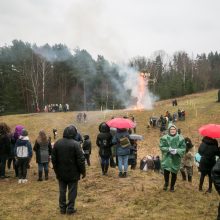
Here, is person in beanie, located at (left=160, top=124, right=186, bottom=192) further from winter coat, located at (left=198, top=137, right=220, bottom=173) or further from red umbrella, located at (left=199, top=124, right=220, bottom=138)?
red umbrella, located at (left=199, top=124, right=220, bottom=138)

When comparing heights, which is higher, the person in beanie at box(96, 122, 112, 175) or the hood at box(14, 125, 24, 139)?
the hood at box(14, 125, 24, 139)

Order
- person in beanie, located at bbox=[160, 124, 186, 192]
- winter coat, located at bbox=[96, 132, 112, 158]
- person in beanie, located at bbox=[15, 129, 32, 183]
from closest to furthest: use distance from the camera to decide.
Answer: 1. person in beanie, located at bbox=[160, 124, 186, 192]
2. person in beanie, located at bbox=[15, 129, 32, 183]
3. winter coat, located at bbox=[96, 132, 112, 158]

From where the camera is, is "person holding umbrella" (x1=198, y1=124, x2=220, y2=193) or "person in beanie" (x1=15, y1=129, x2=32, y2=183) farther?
"person in beanie" (x1=15, y1=129, x2=32, y2=183)

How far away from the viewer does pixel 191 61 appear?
10088cm

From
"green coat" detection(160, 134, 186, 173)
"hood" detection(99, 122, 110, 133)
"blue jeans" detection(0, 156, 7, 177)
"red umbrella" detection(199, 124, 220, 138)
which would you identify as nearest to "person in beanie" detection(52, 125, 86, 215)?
"green coat" detection(160, 134, 186, 173)

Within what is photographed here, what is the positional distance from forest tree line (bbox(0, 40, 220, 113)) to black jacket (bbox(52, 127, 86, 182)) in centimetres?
5088

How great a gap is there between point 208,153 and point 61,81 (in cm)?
6402

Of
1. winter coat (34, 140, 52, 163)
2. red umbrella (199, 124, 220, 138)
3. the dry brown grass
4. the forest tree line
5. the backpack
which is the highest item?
the forest tree line

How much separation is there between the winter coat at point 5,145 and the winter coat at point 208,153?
6.38 meters

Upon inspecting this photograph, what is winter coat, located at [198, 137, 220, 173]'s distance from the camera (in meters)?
10.2

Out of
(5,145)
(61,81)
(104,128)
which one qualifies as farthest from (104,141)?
(61,81)

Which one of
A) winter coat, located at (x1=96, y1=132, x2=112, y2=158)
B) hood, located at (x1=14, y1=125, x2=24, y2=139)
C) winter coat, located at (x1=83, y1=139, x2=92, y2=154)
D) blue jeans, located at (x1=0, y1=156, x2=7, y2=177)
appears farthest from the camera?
winter coat, located at (x1=83, y1=139, x2=92, y2=154)

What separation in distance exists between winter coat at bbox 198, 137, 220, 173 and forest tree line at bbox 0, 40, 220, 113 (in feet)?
159

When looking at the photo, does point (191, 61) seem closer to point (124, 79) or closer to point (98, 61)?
point (98, 61)
